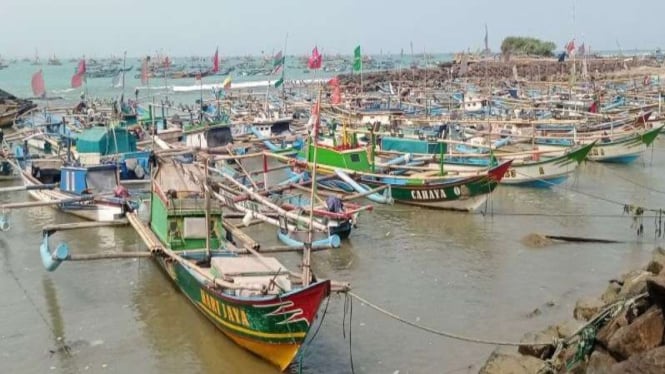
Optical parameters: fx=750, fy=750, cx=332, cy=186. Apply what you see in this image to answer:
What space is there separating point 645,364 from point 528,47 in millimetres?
112352

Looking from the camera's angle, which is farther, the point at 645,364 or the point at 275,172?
the point at 275,172

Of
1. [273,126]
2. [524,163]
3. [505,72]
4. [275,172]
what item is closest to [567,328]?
[524,163]

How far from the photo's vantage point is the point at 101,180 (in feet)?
77.6

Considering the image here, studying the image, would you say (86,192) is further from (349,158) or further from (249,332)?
(249,332)

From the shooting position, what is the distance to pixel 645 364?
311 inches

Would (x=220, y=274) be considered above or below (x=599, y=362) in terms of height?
above

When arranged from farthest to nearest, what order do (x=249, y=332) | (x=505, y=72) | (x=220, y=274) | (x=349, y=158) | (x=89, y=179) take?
1. (x=505, y=72)
2. (x=349, y=158)
3. (x=89, y=179)
4. (x=220, y=274)
5. (x=249, y=332)

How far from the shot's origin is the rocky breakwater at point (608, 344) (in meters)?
8.55

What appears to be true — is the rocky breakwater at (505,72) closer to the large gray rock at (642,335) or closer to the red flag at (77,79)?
the red flag at (77,79)

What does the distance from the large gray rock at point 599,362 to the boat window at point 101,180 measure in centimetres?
1742

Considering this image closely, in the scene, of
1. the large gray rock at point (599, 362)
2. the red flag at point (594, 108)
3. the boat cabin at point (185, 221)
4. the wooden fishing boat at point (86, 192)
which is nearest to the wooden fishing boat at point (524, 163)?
the wooden fishing boat at point (86, 192)

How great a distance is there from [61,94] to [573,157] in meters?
67.8

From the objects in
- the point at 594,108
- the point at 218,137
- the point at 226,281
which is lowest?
the point at 226,281

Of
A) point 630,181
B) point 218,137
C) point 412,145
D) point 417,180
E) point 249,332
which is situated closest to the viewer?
point 249,332
